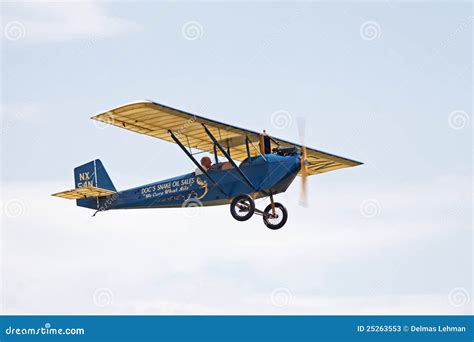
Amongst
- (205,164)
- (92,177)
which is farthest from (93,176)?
(205,164)

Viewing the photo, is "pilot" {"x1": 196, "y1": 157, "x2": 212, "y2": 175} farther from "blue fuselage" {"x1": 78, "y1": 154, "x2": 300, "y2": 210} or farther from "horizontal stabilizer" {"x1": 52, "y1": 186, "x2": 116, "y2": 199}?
"horizontal stabilizer" {"x1": 52, "y1": 186, "x2": 116, "y2": 199}

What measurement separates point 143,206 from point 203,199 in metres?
2.19

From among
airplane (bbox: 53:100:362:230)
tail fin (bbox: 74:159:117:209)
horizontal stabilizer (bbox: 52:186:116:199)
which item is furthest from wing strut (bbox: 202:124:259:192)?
tail fin (bbox: 74:159:117:209)

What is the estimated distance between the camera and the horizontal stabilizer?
2872 cm

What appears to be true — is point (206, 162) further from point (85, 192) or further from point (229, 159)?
point (85, 192)

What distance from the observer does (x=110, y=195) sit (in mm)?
28891

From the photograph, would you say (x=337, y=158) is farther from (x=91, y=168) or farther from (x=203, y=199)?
(x=91, y=168)

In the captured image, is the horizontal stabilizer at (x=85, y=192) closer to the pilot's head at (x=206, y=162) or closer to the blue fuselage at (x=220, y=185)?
the blue fuselage at (x=220, y=185)

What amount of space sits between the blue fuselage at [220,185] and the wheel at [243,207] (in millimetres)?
348

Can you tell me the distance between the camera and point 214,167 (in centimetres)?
2680

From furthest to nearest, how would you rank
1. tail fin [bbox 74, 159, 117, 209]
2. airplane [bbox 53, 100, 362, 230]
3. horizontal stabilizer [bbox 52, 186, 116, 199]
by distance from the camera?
tail fin [bbox 74, 159, 117, 209]
horizontal stabilizer [bbox 52, 186, 116, 199]
airplane [bbox 53, 100, 362, 230]

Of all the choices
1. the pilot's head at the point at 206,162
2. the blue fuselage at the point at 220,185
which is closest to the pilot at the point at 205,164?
the pilot's head at the point at 206,162

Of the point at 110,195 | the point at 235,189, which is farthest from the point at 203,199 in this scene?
the point at 110,195

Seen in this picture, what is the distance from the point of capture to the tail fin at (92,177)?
29.5 meters
